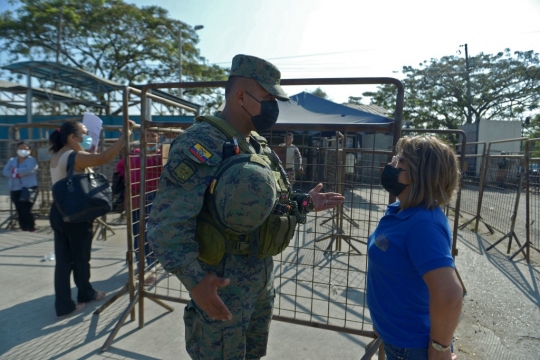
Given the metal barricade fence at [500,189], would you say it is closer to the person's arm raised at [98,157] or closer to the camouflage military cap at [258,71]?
the camouflage military cap at [258,71]

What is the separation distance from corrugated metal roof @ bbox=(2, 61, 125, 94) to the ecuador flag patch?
13271 mm

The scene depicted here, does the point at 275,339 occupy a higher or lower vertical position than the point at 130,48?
lower

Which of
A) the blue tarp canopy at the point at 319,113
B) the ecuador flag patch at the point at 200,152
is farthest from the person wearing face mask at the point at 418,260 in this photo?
the blue tarp canopy at the point at 319,113

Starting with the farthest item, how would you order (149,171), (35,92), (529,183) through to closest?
(35,92) < (529,183) < (149,171)

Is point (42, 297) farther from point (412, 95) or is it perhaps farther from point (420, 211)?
point (412, 95)

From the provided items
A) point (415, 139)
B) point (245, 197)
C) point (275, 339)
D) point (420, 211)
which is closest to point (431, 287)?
point (420, 211)

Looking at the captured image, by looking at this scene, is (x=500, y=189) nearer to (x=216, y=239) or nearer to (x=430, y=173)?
(x=430, y=173)

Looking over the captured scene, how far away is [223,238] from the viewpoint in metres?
1.46

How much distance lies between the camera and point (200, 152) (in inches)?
55.3

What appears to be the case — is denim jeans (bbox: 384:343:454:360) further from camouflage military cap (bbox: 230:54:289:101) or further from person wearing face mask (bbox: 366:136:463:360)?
camouflage military cap (bbox: 230:54:289:101)

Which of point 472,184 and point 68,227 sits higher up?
point 472,184

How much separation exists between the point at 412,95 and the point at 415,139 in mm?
29974

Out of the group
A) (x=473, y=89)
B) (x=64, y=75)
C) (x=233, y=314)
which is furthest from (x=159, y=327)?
(x=473, y=89)

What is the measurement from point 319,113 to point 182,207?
22.5 feet
